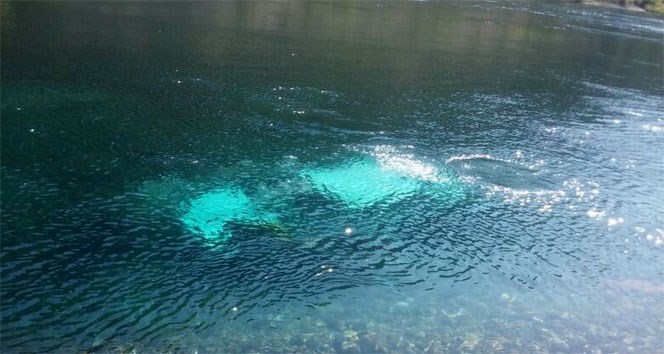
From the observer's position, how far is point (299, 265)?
68.1ft

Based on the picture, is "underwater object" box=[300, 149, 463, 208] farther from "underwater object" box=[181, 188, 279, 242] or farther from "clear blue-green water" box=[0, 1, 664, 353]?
"underwater object" box=[181, 188, 279, 242]

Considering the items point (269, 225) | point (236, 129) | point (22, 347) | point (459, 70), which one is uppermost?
point (459, 70)

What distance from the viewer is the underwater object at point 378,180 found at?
26328 mm

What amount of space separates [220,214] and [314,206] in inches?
166

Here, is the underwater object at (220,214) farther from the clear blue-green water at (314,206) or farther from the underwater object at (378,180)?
the underwater object at (378,180)

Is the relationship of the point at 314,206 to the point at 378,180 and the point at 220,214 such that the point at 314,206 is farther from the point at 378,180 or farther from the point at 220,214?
the point at 378,180

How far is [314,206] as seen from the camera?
24.9m

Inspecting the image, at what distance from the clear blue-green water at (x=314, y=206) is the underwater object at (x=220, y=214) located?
0.11 meters

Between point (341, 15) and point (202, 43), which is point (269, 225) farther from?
point (341, 15)

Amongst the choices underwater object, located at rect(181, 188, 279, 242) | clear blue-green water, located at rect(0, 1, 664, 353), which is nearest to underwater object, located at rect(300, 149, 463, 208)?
clear blue-green water, located at rect(0, 1, 664, 353)

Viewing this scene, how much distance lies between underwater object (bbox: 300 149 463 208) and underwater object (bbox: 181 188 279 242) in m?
3.76

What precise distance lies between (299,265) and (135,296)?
232 inches

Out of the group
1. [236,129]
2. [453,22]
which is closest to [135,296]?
[236,129]

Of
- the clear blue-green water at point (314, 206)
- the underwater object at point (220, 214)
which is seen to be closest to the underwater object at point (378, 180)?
the clear blue-green water at point (314, 206)
